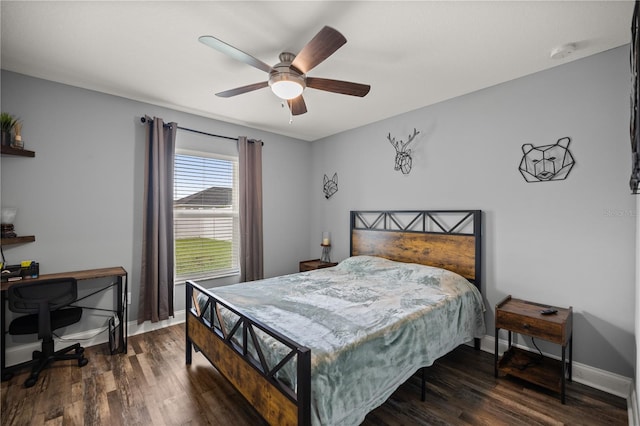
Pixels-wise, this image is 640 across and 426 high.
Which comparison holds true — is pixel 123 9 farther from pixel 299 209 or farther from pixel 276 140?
pixel 299 209

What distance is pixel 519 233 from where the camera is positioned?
2750 mm

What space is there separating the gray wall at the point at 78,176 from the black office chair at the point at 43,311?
0.50m

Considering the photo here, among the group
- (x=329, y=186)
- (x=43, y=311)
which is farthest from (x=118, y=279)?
(x=329, y=186)

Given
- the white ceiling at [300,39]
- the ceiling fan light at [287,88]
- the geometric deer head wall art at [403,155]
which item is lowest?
the geometric deer head wall art at [403,155]

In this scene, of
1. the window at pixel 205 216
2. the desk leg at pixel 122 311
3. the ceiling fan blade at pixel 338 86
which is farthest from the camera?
the window at pixel 205 216

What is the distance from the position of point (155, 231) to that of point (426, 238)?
3.11 m

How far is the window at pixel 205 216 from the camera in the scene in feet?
12.2

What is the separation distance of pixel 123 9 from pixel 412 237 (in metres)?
3.30

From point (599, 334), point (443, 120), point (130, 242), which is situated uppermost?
point (443, 120)

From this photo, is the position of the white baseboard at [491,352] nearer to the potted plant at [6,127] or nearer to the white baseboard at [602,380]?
the white baseboard at [602,380]

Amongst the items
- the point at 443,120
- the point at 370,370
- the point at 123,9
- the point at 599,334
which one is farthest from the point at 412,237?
the point at 123,9

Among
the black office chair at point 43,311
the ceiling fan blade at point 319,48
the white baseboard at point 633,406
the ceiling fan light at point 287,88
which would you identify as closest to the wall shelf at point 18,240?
the black office chair at point 43,311

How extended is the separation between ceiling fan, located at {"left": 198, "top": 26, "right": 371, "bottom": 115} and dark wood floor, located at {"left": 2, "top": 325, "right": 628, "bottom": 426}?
2357 mm

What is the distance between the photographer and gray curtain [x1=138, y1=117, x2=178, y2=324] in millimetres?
3320
